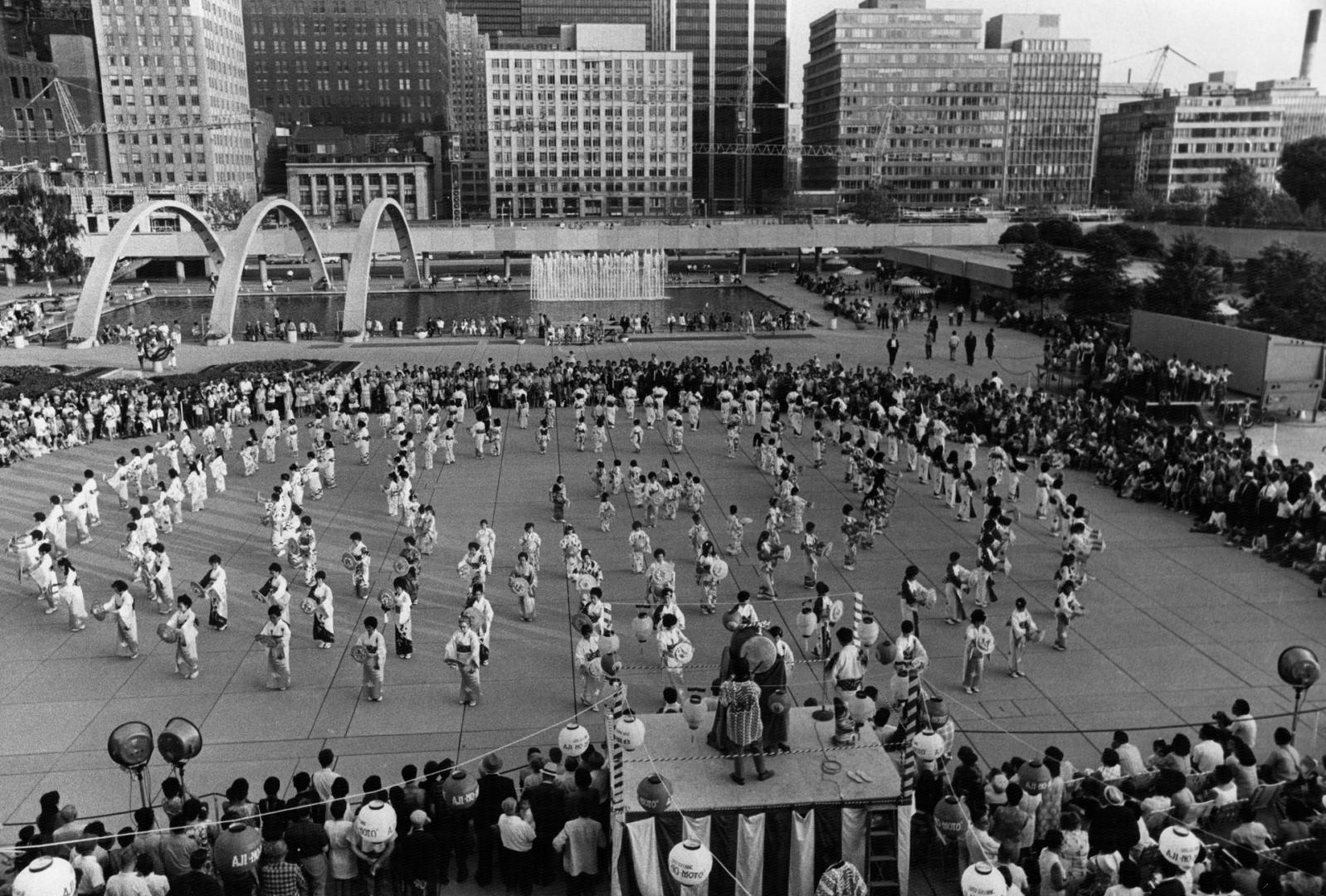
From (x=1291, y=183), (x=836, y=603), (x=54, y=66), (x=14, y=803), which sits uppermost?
(x=54, y=66)

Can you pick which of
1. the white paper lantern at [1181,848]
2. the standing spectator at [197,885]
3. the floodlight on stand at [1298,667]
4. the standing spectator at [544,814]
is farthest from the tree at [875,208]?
the standing spectator at [197,885]

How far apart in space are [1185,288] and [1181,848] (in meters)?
38.5

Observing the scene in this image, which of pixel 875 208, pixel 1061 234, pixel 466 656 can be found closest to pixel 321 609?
pixel 466 656

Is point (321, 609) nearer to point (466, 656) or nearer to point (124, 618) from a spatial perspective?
point (124, 618)

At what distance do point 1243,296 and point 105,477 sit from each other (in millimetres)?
47480

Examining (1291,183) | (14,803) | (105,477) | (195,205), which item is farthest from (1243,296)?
(195,205)

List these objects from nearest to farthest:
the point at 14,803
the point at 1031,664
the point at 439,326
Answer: the point at 14,803 → the point at 1031,664 → the point at 439,326

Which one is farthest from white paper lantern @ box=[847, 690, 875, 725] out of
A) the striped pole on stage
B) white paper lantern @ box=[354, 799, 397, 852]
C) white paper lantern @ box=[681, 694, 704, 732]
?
white paper lantern @ box=[354, 799, 397, 852]

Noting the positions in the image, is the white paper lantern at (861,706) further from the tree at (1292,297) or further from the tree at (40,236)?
the tree at (40,236)

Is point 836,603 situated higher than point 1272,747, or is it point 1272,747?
point 836,603

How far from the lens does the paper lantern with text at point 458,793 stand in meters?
10.2

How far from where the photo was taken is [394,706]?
1407 centimetres

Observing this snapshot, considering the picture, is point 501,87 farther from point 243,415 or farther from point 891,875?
point 891,875

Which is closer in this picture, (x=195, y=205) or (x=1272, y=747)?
(x=1272, y=747)
